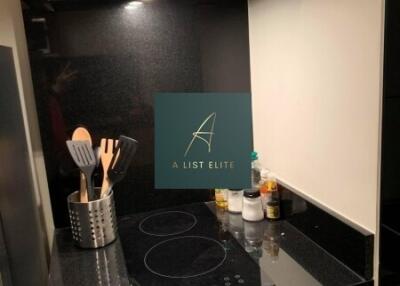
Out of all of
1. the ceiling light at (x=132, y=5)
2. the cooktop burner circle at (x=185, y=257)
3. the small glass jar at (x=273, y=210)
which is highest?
the ceiling light at (x=132, y=5)

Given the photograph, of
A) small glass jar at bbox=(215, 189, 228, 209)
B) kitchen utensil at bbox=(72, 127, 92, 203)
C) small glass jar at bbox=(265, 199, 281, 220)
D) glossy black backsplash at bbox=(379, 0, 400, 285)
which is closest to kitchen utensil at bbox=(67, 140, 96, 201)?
kitchen utensil at bbox=(72, 127, 92, 203)

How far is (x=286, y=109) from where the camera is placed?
3.83 feet

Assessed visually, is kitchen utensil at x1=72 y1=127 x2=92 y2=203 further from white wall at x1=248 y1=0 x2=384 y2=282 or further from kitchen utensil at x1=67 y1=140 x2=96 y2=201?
white wall at x1=248 y1=0 x2=384 y2=282

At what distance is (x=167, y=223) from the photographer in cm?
131

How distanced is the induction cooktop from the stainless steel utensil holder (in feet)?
0.25

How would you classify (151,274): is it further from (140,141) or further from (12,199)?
(140,141)

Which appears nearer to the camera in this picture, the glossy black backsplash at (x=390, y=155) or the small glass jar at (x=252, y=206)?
the glossy black backsplash at (x=390, y=155)

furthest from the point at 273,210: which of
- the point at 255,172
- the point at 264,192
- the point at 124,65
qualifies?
the point at 124,65

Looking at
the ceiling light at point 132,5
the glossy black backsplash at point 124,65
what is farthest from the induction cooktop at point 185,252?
the ceiling light at point 132,5

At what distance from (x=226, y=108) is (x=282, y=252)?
442 mm

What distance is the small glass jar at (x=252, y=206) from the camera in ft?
4.01

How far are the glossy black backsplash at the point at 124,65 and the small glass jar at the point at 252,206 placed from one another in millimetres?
346

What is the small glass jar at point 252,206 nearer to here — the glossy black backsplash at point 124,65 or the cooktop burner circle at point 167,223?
the cooktop burner circle at point 167,223

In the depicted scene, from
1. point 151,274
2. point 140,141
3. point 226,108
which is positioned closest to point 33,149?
point 140,141
